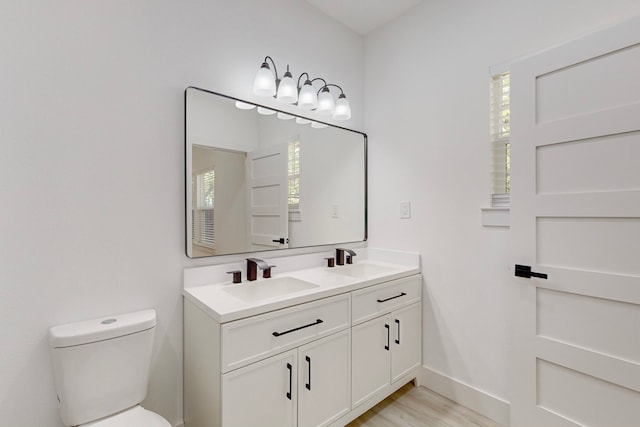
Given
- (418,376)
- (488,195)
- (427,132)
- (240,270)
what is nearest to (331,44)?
(427,132)

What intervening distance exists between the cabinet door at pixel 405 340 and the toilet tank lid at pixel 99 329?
1429 millimetres

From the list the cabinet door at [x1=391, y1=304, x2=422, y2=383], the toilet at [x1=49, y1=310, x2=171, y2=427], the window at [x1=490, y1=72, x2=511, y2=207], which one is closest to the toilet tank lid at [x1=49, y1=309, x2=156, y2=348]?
the toilet at [x1=49, y1=310, x2=171, y2=427]

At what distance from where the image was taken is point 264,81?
1807mm

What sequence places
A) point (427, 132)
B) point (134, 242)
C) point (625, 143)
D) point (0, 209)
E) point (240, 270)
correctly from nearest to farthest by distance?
point (0, 209), point (625, 143), point (134, 242), point (240, 270), point (427, 132)

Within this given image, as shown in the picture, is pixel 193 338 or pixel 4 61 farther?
pixel 193 338

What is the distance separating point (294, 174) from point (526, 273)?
4.90ft

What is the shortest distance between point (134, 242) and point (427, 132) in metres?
1.96

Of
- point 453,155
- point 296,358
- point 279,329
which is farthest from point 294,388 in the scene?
point 453,155

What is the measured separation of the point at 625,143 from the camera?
133 cm

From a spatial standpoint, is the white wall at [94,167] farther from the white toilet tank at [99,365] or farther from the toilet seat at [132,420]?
the toilet seat at [132,420]

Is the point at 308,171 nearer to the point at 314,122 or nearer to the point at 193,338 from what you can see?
the point at 314,122

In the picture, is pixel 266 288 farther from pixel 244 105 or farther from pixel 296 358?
pixel 244 105

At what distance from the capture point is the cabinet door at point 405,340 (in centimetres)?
198

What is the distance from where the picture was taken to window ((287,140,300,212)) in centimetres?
208
